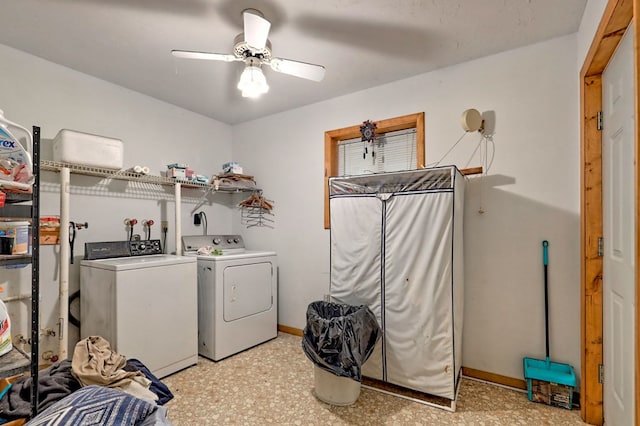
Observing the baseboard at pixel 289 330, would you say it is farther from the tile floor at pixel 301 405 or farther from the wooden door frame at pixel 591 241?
the wooden door frame at pixel 591 241

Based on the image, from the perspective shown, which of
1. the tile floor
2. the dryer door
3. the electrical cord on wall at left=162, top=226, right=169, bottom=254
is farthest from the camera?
the electrical cord on wall at left=162, top=226, right=169, bottom=254

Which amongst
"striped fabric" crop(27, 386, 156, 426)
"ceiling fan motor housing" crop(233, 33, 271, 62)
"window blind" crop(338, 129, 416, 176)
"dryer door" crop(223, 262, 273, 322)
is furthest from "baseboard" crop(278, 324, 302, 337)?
"ceiling fan motor housing" crop(233, 33, 271, 62)

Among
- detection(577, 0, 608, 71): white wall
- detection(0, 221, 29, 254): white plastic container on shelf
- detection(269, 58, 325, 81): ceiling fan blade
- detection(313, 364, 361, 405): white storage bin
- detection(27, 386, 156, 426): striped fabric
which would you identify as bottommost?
detection(313, 364, 361, 405): white storage bin

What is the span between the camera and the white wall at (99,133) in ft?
7.75

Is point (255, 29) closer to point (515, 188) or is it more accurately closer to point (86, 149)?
point (86, 149)

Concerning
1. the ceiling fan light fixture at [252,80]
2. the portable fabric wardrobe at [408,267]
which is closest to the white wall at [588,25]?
the portable fabric wardrobe at [408,267]

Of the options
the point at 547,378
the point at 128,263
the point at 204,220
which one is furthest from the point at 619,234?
the point at 204,220

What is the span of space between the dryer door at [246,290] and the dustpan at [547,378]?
226cm

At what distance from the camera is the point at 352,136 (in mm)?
3238

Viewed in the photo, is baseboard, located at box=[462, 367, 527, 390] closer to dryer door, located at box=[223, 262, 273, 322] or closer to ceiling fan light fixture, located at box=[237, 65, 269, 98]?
dryer door, located at box=[223, 262, 273, 322]

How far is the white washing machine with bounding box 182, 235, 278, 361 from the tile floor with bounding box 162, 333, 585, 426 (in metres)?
0.31

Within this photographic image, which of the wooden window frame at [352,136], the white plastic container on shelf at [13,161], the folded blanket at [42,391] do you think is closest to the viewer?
the white plastic container on shelf at [13,161]

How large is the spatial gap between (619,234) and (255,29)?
2.17m

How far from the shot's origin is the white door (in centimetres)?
144
